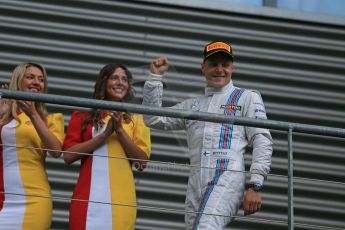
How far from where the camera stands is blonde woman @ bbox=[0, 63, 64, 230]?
4598 millimetres

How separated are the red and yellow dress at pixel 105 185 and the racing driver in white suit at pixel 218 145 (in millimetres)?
252

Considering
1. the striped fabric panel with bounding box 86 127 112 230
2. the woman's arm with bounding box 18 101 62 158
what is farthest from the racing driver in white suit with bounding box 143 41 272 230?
the woman's arm with bounding box 18 101 62 158

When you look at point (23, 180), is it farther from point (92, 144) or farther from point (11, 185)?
point (92, 144)

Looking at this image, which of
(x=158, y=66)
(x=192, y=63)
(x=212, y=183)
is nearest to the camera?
(x=212, y=183)

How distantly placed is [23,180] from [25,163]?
0.30 ft

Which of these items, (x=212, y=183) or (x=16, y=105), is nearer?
(x=212, y=183)

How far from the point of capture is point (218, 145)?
4.68 metres

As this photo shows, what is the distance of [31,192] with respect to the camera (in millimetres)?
4656

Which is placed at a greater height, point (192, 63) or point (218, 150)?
point (192, 63)

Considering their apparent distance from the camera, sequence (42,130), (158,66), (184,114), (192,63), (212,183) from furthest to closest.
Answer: (192,63) → (158,66) → (42,130) → (212,183) → (184,114)

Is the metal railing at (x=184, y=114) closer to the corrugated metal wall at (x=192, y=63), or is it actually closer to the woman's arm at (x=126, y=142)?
the woman's arm at (x=126, y=142)

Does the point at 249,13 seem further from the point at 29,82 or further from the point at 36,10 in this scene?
the point at 29,82

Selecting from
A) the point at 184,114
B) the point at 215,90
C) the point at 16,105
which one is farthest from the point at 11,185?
the point at 215,90

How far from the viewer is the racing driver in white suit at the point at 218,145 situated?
14.8 ft
